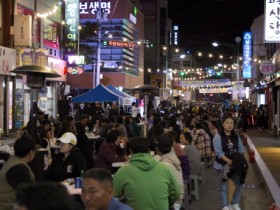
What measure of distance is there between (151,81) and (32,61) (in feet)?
159

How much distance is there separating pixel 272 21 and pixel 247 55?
39.3 m

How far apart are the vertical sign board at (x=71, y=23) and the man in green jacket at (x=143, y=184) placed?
81.5 ft

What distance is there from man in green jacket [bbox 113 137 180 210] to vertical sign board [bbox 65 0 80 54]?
2484 centimetres

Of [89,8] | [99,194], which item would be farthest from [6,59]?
[89,8]

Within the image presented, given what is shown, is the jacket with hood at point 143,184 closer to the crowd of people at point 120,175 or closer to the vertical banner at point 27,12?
the crowd of people at point 120,175

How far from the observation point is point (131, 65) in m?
56.1

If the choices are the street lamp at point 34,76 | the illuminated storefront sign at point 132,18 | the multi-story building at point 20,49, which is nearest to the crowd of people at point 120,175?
the street lamp at point 34,76

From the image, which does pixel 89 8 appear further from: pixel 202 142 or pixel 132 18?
pixel 202 142

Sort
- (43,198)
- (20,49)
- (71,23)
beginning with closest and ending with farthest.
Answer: (43,198), (20,49), (71,23)

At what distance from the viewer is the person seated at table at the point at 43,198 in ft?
7.88

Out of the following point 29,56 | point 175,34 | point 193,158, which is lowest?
point 193,158

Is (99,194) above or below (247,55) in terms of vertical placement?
below

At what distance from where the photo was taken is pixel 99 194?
379 cm

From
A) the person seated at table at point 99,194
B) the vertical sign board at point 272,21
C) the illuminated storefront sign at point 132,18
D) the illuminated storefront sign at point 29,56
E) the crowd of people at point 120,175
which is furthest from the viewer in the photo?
the illuminated storefront sign at point 132,18
